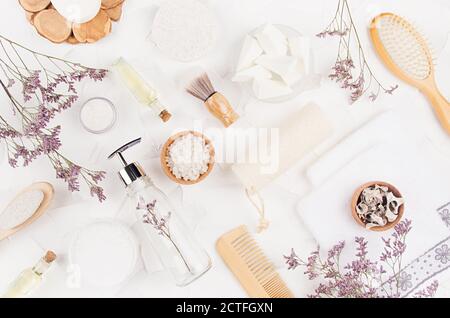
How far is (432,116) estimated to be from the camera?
1.06 meters

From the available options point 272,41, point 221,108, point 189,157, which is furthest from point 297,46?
point 189,157

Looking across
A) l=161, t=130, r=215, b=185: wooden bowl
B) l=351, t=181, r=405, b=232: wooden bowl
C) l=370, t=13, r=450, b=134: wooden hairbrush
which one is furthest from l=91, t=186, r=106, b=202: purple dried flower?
l=370, t=13, r=450, b=134: wooden hairbrush

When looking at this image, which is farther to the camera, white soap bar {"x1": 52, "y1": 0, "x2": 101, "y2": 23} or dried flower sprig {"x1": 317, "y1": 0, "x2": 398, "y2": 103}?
dried flower sprig {"x1": 317, "y1": 0, "x2": 398, "y2": 103}

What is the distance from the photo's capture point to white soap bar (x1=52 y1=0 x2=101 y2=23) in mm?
949

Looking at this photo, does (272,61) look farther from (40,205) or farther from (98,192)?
(40,205)

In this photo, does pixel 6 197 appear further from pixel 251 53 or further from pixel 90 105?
pixel 251 53

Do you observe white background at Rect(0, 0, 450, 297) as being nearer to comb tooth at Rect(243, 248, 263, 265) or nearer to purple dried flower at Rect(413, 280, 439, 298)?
comb tooth at Rect(243, 248, 263, 265)

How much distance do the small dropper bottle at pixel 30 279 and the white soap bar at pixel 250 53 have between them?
1.59 feet

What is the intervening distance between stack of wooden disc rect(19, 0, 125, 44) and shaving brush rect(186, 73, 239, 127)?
0.61ft

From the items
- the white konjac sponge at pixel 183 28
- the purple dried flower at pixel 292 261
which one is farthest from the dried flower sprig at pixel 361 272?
the white konjac sponge at pixel 183 28

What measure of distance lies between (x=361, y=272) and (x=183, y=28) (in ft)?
1.79

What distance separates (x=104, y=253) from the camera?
982 mm

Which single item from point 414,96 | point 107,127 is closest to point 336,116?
point 414,96
